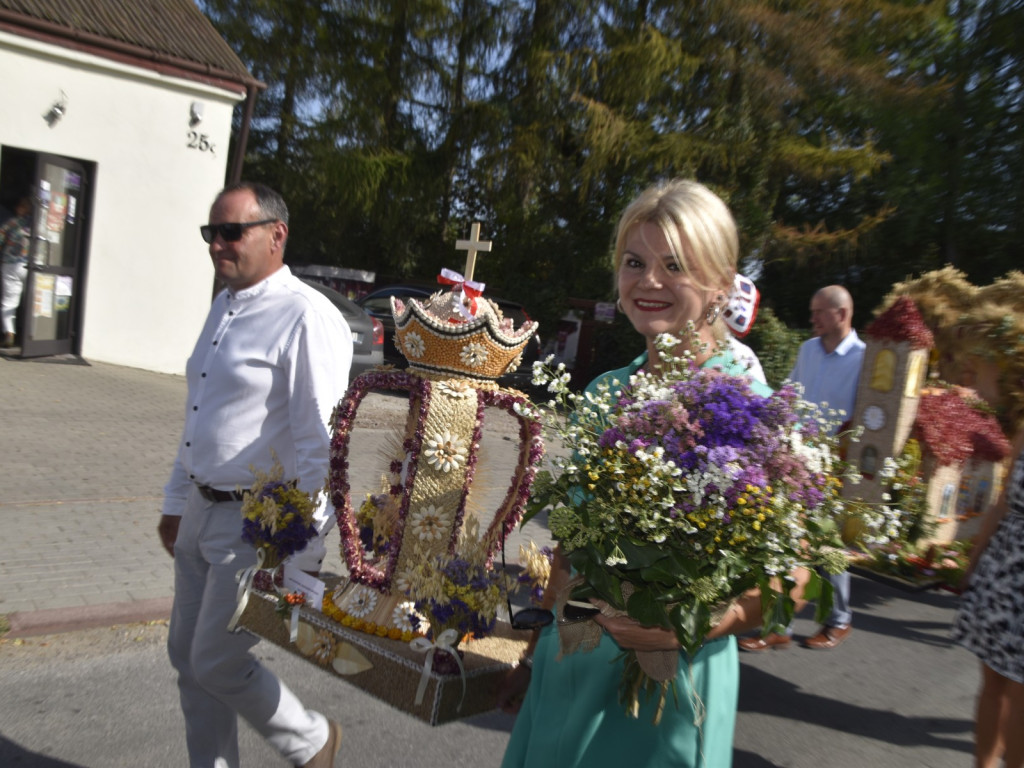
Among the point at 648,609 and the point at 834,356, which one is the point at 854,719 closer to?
the point at 834,356

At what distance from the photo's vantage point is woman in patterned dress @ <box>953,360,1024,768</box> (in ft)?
10.7

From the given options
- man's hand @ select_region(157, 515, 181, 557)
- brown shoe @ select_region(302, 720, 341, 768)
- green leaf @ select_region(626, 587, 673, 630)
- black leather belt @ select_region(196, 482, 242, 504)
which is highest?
green leaf @ select_region(626, 587, 673, 630)

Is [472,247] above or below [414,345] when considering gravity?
above

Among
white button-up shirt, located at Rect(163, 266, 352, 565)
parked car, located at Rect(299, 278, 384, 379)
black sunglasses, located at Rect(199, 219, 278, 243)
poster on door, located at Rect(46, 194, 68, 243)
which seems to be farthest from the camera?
parked car, located at Rect(299, 278, 384, 379)

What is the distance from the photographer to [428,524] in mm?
2662

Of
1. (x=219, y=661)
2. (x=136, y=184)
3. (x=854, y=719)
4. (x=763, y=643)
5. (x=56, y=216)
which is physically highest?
(x=136, y=184)

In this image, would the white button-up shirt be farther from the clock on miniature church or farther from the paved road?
the clock on miniature church

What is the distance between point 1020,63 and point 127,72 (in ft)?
56.6

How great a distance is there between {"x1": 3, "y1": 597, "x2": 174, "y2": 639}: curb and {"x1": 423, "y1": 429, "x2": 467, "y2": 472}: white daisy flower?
2.84 metres

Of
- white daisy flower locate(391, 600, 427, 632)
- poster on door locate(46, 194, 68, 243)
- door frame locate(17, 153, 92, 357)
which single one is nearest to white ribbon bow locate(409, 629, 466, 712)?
white daisy flower locate(391, 600, 427, 632)

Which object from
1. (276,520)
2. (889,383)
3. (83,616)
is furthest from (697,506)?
(889,383)

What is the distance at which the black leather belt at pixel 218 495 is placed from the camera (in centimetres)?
280

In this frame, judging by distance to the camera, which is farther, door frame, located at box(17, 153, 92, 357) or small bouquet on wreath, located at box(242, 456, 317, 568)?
door frame, located at box(17, 153, 92, 357)

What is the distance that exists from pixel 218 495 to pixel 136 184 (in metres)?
10.2
